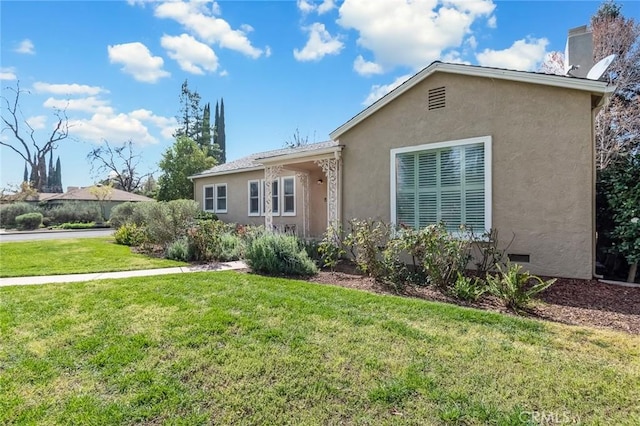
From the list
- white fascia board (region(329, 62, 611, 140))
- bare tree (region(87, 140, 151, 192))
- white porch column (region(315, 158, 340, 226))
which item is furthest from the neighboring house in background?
white fascia board (region(329, 62, 611, 140))

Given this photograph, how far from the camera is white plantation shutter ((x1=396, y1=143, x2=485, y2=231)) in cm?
762

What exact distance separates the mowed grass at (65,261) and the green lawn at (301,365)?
302cm

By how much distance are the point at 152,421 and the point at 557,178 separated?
782 cm

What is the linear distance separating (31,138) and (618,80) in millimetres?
50894

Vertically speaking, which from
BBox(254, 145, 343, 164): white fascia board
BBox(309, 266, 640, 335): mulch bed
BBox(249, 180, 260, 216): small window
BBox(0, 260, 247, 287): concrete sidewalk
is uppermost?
BBox(254, 145, 343, 164): white fascia board

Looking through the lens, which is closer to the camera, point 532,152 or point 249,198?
point 532,152

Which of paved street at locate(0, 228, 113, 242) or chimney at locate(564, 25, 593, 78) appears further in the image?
paved street at locate(0, 228, 113, 242)

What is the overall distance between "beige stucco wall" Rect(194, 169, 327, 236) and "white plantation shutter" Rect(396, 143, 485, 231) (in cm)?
588

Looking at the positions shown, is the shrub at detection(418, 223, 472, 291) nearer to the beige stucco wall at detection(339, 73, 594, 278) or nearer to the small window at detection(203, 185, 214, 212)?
the beige stucco wall at detection(339, 73, 594, 278)

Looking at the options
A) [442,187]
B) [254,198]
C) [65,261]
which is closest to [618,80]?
[442,187]

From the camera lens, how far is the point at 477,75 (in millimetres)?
7523

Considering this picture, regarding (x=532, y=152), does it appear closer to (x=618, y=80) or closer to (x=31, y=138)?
(x=618, y=80)

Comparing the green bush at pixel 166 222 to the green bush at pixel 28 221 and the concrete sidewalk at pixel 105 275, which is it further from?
the green bush at pixel 28 221

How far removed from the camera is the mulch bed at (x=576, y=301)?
4.80 meters
